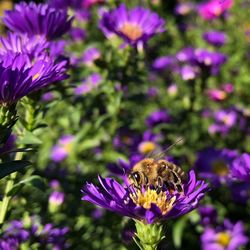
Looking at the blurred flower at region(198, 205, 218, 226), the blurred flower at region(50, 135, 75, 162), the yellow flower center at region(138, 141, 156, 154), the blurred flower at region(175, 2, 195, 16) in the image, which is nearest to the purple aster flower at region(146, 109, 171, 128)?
the yellow flower center at region(138, 141, 156, 154)

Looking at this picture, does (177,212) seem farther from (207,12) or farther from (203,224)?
(207,12)

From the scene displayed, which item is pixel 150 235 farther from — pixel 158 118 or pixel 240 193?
pixel 158 118

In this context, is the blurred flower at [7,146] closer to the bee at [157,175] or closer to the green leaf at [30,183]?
the green leaf at [30,183]

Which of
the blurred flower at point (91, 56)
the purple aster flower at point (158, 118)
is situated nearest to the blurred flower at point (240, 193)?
the purple aster flower at point (158, 118)

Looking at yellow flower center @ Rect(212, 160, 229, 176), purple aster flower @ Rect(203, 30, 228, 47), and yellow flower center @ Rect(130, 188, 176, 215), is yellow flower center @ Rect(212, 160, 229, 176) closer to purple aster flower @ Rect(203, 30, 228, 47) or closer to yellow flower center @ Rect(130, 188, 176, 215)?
yellow flower center @ Rect(130, 188, 176, 215)

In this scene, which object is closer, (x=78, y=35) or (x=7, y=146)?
(x=7, y=146)

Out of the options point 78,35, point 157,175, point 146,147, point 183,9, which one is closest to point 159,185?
point 157,175

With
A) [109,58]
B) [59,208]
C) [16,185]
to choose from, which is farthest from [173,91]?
[16,185]
